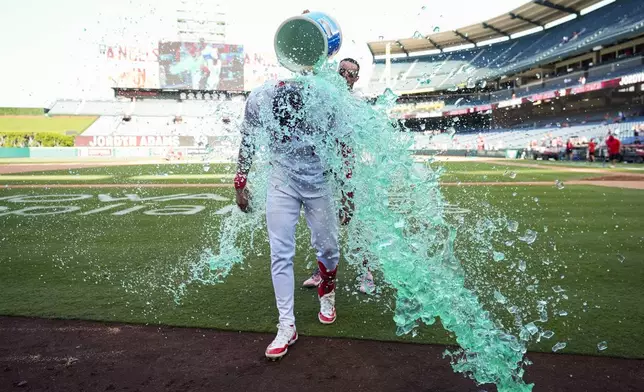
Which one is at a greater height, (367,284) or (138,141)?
(138,141)

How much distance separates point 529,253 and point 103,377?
4.31m

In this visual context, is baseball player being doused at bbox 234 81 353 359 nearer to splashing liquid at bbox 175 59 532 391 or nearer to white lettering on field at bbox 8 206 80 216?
splashing liquid at bbox 175 59 532 391

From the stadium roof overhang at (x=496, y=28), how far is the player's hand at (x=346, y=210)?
39.1 m

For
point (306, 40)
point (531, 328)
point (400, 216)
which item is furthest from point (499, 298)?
point (306, 40)

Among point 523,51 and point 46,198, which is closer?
point 46,198

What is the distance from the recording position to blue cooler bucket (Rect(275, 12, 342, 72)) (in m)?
2.68

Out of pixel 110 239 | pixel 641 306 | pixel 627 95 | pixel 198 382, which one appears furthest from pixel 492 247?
pixel 627 95

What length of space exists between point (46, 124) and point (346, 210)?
6403 centimetres

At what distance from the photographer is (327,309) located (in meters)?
3.27

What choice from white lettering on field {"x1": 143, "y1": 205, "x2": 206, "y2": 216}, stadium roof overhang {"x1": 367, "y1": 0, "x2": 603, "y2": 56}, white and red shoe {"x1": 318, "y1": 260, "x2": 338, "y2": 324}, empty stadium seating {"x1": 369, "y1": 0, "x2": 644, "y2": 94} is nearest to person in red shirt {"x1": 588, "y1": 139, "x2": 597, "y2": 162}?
empty stadium seating {"x1": 369, "y1": 0, "x2": 644, "y2": 94}

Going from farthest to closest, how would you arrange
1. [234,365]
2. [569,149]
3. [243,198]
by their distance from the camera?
[569,149]
[243,198]
[234,365]

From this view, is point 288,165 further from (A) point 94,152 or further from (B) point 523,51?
(B) point 523,51

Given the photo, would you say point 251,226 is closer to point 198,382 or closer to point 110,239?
point 110,239

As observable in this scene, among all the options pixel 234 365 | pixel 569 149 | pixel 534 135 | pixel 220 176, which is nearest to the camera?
pixel 234 365
